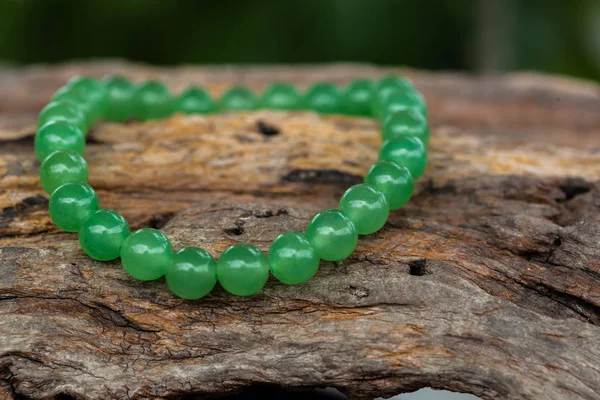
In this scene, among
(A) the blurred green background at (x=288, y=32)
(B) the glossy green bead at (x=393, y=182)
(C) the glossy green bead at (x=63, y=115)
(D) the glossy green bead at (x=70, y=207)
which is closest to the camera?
(D) the glossy green bead at (x=70, y=207)

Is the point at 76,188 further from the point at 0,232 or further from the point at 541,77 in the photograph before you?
the point at 541,77

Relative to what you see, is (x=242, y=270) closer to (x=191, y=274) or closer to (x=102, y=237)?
(x=191, y=274)

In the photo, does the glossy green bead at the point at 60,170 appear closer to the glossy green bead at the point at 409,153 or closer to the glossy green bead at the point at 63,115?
the glossy green bead at the point at 63,115

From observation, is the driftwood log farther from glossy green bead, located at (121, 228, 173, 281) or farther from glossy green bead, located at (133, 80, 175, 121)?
glossy green bead, located at (133, 80, 175, 121)

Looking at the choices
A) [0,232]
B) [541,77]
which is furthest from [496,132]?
[0,232]

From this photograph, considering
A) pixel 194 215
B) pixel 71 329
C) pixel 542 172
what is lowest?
pixel 71 329

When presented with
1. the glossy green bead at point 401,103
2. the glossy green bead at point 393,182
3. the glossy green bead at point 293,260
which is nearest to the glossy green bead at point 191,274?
the glossy green bead at point 293,260

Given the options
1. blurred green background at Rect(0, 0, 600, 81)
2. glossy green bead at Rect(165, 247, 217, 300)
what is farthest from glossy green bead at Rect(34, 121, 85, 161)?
blurred green background at Rect(0, 0, 600, 81)
